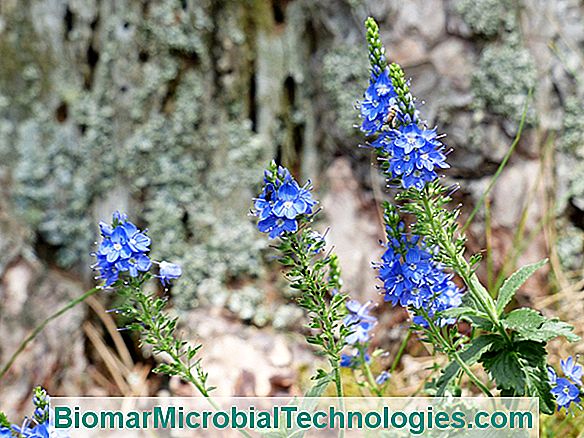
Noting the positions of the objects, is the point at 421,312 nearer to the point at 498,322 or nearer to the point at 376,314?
the point at 498,322

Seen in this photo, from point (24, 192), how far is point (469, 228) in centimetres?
191

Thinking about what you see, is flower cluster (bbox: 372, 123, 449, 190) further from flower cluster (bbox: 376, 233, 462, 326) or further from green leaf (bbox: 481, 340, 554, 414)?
green leaf (bbox: 481, 340, 554, 414)

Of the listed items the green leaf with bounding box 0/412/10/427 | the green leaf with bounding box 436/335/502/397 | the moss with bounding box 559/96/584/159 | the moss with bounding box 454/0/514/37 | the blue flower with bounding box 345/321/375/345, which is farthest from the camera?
the moss with bounding box 559/96/584/159

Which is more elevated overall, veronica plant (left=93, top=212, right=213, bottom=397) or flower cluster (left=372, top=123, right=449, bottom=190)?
flower cluster (left=372, top=123, right=449, bottom=190)

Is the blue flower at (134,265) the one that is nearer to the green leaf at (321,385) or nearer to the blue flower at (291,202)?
the blue flower at (291,202)

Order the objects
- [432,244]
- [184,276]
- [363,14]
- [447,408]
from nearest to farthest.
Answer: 1. [432,244]
2. [447,408]
3. [363,14]
4. [184,276]

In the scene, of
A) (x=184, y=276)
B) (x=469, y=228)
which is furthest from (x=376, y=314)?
(x=184, y=276)

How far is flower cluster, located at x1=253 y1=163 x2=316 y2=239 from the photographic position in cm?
142

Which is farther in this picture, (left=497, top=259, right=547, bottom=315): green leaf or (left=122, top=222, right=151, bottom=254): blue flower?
(left=497, top=259, right=547, bottom=315): green leaf

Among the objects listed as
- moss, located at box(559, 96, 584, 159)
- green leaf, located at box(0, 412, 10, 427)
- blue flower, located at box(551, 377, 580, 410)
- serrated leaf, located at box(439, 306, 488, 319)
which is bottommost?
green leaf, located at box(0, 412, 10, 427)

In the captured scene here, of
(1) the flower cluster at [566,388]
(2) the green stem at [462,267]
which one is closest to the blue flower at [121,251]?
(2) the green stem at [462,267]

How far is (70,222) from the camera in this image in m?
3.41

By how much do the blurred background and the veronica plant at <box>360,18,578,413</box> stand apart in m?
1.22

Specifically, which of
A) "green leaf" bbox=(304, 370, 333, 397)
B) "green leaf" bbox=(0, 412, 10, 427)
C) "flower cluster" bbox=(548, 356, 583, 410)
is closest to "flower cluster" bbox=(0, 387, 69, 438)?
"green leaf" bbox=(0, 412, 10, 427)
